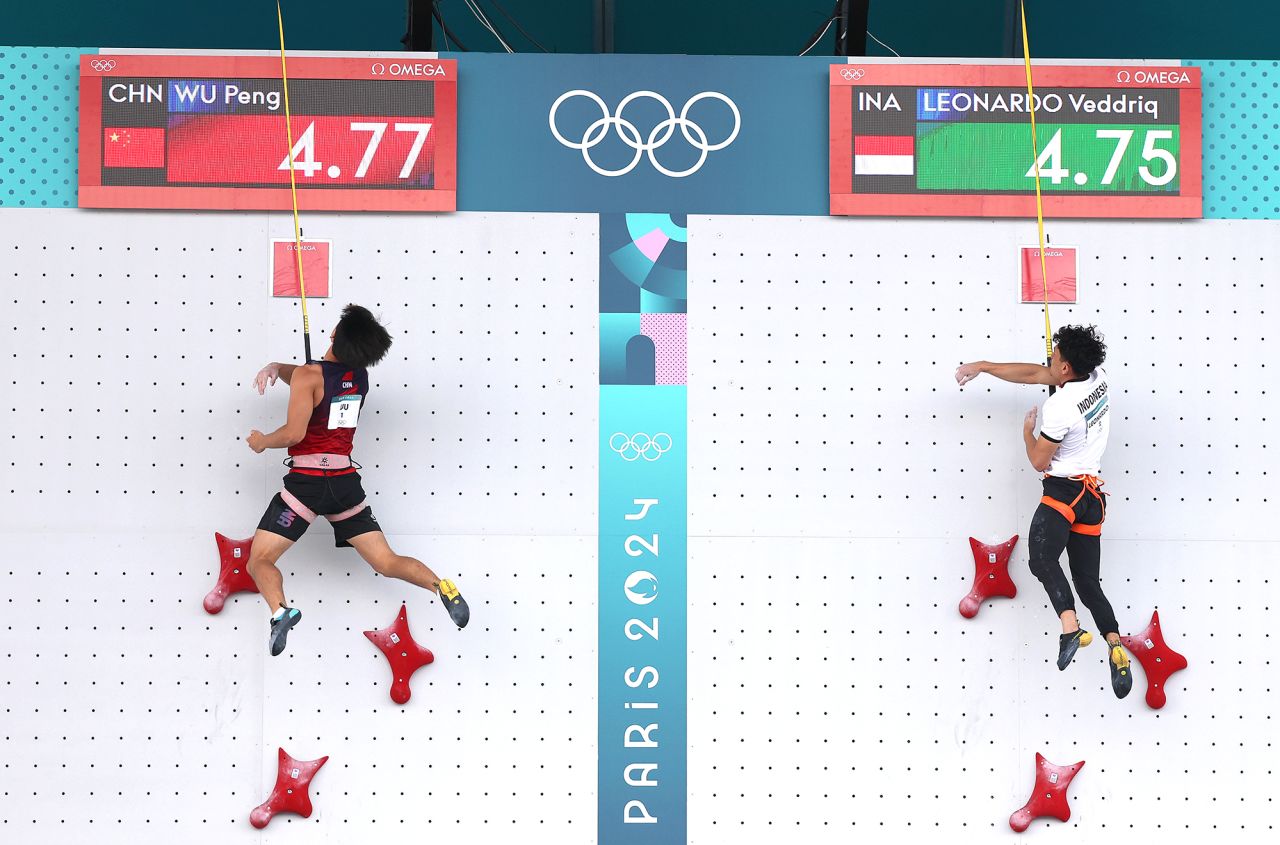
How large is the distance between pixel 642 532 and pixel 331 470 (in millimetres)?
1093

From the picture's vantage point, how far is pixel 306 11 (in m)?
5.38

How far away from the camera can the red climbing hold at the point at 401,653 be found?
3.86 metres

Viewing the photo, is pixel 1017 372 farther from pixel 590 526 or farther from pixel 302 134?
pixel 302 134

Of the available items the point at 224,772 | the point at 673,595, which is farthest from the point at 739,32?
the point at 224,772

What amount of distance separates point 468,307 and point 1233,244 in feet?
9.13

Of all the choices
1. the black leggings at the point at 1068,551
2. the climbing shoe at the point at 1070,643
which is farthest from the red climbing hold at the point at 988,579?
the climbing shoe at the point at 1070,643

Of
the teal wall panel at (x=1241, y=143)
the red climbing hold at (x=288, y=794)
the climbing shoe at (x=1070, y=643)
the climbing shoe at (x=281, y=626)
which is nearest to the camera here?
the climbing shoe at (x=281, y=626)

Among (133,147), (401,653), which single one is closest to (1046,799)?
(401,653)

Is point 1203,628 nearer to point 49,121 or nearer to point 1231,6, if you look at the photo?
point 1231,6

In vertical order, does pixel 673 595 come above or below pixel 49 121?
below

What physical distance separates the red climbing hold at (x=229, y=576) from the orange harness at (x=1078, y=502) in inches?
108

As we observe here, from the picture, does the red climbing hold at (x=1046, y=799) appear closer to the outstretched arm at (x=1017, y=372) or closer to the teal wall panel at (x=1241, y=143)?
the outstretched arm at (x=1017, y=372)

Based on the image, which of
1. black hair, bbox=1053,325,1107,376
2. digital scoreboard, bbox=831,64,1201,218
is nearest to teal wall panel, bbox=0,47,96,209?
digital scoreboard, bbox=831,64,1201,218

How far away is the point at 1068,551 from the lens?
373 centimetres
